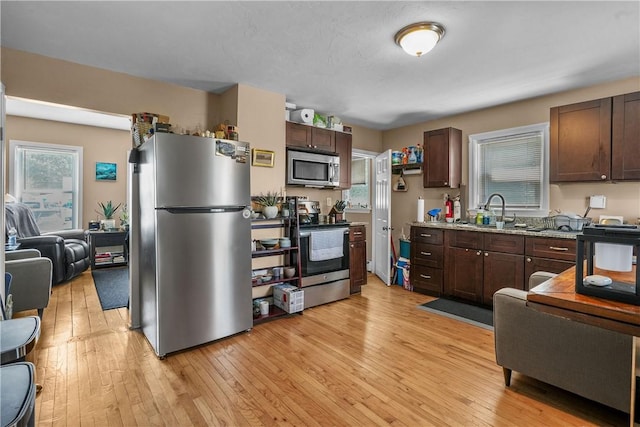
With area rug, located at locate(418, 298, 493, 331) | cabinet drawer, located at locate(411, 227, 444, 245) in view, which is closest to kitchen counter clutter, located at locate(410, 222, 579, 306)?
cabinet drawer, located at locate(411, 227, 444, 245)

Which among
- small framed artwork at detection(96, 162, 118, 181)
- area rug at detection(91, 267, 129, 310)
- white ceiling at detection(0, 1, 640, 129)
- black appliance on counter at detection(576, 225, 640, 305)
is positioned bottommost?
area rug at detection(91, 267, 129, 310)

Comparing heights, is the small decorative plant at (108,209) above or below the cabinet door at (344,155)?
below

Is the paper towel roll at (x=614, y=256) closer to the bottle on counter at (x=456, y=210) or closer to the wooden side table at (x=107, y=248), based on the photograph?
the bottle on counter at (x=456, y=210)

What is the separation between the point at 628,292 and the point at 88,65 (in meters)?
4.05

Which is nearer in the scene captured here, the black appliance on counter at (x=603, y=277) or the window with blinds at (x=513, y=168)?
the black appliance on counter at (x=603, y=277)

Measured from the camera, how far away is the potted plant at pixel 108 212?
558cm

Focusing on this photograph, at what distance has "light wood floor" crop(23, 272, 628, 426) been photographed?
5.71 feet

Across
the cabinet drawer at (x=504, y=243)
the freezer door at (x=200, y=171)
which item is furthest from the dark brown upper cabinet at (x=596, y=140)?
the freezer door at (x=200, y=171)

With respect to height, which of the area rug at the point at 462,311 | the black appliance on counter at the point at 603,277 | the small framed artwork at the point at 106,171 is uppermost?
the small framed artwork at the point at 106,171

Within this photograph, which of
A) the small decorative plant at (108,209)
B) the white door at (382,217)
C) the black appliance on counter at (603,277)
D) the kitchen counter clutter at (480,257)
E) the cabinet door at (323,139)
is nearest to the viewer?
the black appliance on counter at (603,277)

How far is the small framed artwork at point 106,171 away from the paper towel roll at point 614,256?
A: 718cm

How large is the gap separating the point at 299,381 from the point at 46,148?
613 cm

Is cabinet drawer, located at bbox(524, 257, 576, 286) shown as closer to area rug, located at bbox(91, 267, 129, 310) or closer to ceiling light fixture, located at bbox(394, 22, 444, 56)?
ceiling light fixture, located at bbox(394, 22, 444, 56)

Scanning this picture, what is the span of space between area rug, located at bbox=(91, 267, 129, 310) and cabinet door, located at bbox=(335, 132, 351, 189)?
3.20 m
